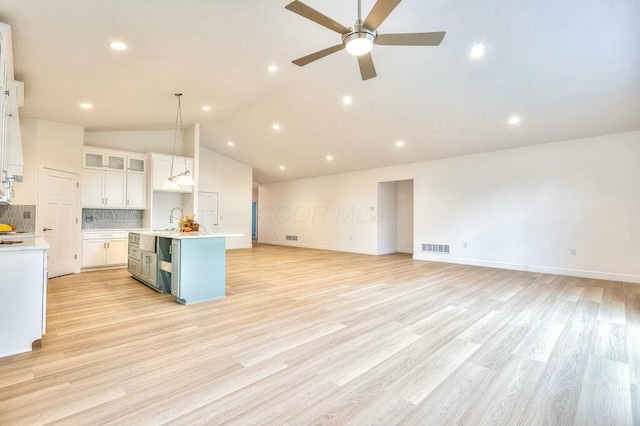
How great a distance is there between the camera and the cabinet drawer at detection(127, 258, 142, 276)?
539 cm

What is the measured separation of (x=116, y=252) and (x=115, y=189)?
4.57 feet

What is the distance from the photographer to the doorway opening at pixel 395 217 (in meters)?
9.73

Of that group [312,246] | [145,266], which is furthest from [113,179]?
[312,246]

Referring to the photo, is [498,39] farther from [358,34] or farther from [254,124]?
[254,124]

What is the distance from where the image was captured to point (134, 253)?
563cm

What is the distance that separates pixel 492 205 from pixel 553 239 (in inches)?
55.0

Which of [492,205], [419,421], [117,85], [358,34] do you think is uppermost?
[117,85]

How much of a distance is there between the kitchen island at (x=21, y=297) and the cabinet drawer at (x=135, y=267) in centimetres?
262

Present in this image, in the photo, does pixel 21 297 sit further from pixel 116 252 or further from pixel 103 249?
pixel 116 252

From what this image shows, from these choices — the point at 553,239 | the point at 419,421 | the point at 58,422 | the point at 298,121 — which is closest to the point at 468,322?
the point at 419,421

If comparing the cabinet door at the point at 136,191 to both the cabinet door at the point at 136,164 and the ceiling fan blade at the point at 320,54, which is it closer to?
the cabinet door at the point at 136,164

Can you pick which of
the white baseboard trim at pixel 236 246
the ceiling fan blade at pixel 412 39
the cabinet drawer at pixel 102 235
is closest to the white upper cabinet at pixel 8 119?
the cabinet drawer at pixel 102 235

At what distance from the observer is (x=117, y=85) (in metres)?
4.43

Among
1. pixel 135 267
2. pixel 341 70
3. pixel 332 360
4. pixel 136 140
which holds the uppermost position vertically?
pixel 341 70
